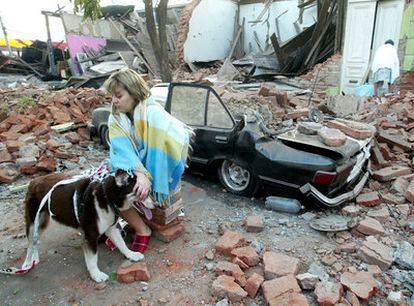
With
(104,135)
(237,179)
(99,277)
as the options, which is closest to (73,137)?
(104,135)

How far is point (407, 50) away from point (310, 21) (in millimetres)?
5911

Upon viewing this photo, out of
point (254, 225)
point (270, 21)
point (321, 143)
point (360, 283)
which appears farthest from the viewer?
point (270, 21)

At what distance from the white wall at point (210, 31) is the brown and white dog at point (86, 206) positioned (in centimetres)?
1254

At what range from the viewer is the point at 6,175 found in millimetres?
4980

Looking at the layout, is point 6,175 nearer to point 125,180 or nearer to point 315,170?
point 125,180

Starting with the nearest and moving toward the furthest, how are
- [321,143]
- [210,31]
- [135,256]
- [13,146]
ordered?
[135,256] < [321,143] < [13,146] < [210,31]

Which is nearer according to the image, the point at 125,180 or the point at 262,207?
the point at 125,180

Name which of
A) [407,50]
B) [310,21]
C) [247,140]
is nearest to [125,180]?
[247,140]

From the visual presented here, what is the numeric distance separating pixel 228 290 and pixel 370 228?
1.66 m

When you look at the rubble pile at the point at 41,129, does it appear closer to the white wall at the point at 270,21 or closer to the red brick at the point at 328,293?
the red brick at the point at 328,293

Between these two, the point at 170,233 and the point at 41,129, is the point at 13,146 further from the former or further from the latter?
the point at 170,233

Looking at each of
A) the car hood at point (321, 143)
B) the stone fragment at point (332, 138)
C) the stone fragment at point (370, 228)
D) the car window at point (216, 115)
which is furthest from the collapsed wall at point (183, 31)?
the stone fragment at point (370, 228)

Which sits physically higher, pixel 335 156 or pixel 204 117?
pixel 204 117

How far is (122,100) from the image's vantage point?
2.67 m
